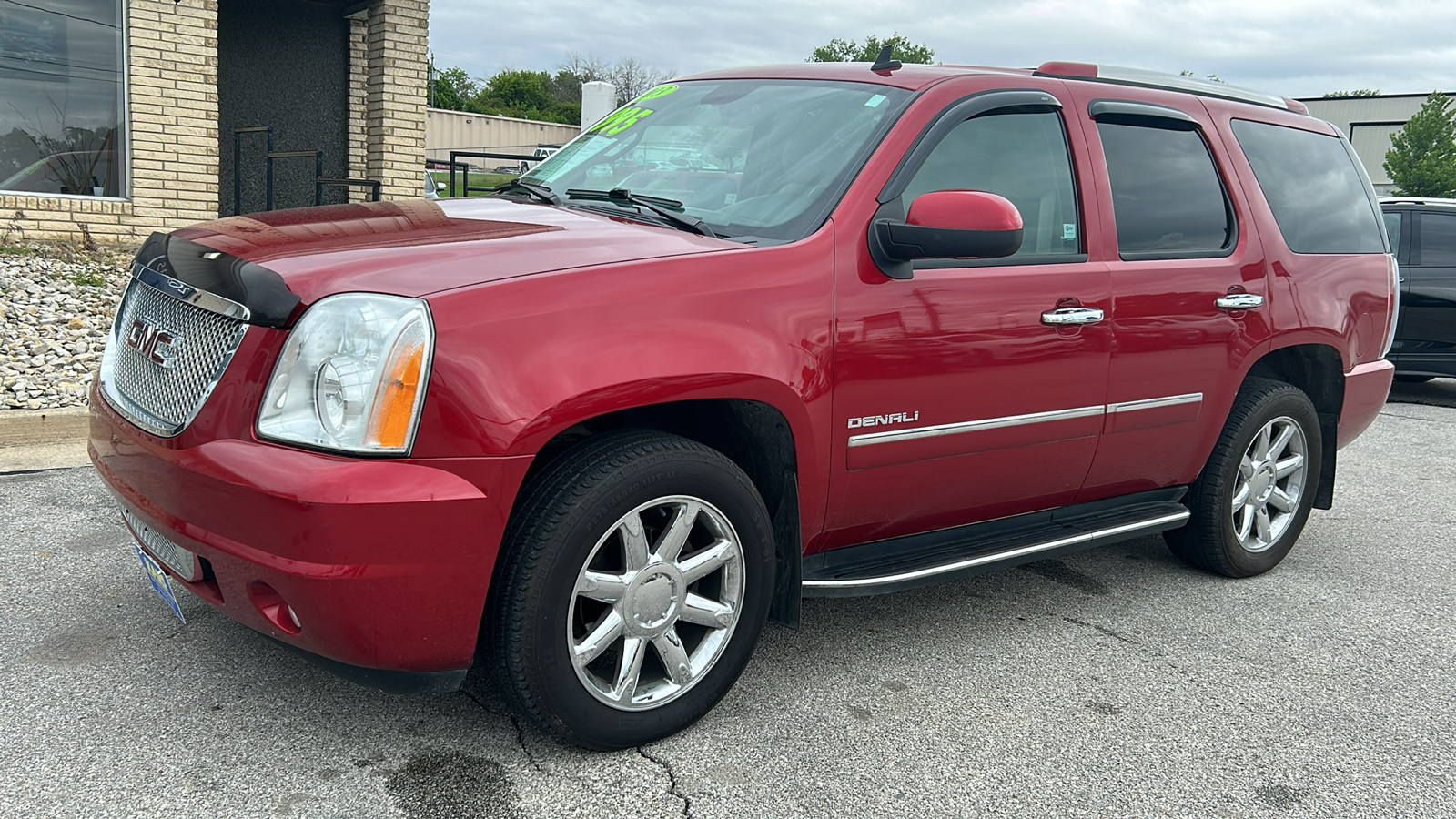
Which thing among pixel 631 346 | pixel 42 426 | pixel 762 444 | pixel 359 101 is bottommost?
pixel 42 426

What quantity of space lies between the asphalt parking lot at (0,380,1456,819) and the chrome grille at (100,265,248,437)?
82cm

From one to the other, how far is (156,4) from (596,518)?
8894mm

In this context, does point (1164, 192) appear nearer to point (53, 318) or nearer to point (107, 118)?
point (53, 318)

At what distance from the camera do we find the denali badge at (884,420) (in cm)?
327

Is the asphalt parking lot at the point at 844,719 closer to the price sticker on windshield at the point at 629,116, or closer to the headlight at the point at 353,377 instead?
the headlight at the point at 353,377

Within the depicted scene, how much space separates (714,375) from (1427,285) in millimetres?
9533

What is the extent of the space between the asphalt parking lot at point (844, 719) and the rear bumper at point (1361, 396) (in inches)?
34.4

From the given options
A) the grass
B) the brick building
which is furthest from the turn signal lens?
the brick building

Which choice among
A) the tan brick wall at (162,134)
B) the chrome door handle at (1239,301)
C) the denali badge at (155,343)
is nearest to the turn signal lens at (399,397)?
the denali badge at (155,343)

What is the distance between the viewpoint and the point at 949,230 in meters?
3.19

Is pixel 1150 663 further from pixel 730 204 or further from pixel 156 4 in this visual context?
pixel 156 4

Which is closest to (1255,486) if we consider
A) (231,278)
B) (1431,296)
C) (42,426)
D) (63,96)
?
(231,278)

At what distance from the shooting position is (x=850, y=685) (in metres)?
3.50

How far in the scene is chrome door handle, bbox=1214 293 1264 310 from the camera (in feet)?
13.9
